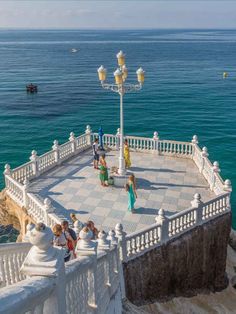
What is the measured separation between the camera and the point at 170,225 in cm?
1320

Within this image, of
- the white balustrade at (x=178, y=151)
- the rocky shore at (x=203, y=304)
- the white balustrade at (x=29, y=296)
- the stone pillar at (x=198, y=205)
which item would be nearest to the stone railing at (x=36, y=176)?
the white balustrade at (x=178, y=151)

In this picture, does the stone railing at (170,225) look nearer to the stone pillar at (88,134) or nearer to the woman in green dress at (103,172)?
the woman in green dress at (103,172)

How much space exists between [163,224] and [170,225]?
554 millimetres

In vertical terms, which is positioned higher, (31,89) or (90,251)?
(90,251)

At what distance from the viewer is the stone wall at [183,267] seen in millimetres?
12758

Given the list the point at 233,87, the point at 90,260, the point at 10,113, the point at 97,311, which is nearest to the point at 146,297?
the point at 97,311

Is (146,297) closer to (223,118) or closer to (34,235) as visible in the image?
(34,235)

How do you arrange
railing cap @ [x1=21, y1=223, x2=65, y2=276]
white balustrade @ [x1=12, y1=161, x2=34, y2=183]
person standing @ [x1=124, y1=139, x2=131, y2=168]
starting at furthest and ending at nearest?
person standing @ [x1=124, y1=139, x2=131, y2=168] → white balustrade @ [x1=12, y1=161, x2=34, y2=183] → railing cap @ [x1=21, y1=223, x2=65, y2=276]

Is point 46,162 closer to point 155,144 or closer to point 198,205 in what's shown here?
point 155,144

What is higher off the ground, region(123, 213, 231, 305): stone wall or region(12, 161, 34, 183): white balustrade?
region(12, 161, 34, 183): white balustrade

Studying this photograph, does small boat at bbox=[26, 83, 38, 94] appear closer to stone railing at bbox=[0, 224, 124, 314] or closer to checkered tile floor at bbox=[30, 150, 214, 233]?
checkered tile floor at bbox=[30, 150, 214, 233]

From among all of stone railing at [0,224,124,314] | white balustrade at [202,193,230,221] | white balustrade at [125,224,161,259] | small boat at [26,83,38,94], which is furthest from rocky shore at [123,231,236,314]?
small boat at [26,83,38,94]

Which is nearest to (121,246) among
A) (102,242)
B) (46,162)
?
(102,242)

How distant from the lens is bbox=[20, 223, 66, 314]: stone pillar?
4.38m
